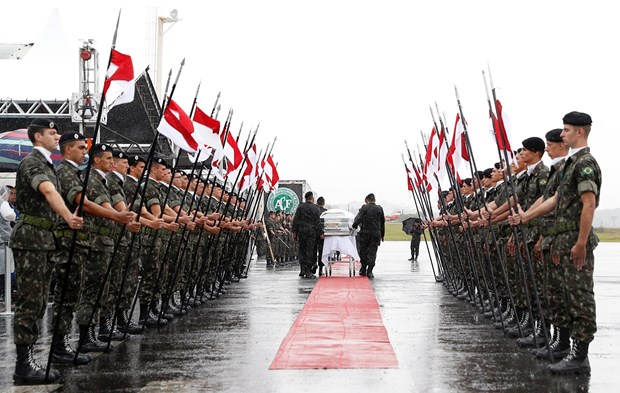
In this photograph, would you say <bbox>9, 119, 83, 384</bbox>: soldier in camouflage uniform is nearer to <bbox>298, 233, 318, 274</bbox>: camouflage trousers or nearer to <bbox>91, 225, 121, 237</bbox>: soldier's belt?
<bbox>91, 225, 121, 237</bbox>: soldier's belt

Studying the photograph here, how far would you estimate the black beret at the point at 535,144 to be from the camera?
354 inches

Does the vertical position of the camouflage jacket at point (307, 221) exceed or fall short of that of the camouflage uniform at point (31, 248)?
it exceeds it

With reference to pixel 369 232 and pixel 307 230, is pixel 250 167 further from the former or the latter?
pixel 307 230

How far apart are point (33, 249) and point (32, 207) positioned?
1.09ft

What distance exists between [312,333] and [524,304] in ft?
7.39

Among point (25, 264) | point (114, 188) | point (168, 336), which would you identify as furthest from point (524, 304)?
point (25, 264)

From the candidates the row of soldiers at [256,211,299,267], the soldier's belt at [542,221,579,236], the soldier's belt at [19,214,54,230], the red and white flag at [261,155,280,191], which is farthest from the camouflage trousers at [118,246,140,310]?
the row of soldiers at [256,211,299,267]

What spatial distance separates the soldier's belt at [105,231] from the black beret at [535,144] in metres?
4.16

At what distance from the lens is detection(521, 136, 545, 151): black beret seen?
29.5ft

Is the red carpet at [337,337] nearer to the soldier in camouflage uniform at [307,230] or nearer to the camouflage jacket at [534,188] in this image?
the camouflage jacket at [534,188]

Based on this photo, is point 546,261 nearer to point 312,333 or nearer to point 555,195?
point 555,195

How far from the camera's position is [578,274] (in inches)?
275

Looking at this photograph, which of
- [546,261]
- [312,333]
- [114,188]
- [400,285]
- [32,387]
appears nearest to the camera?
[32,387]

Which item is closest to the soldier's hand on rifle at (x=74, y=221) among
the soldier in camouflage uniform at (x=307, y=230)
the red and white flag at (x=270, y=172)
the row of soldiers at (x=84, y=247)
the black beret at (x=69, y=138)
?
the row of soldiers at (x=84, y=247)
